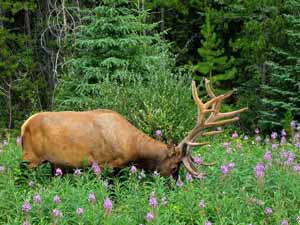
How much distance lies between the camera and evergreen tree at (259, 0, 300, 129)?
1346 cm

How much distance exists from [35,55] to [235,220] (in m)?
13.1

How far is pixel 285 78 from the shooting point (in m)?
13.6

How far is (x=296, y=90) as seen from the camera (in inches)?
543

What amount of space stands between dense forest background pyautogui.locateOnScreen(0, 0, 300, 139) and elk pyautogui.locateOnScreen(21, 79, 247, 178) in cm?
273

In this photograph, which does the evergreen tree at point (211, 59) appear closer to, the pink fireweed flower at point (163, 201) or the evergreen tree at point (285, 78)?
the evergreen tree at point (285, 78)

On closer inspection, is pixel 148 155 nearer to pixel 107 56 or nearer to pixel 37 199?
pixel 37 199

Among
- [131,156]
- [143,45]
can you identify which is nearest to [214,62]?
[143,45]

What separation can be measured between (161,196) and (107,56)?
6.80m

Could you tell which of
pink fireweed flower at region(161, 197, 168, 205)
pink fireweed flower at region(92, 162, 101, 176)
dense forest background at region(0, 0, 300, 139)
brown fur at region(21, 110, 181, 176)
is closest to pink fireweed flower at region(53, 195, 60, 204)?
pink fireweed flower at region(92, 162, 101, 176)

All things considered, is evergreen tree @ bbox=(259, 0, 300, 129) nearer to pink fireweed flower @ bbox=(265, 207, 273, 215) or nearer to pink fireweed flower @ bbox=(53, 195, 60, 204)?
pink fireweed flower @ bbox=(265, 207, 273, 215)

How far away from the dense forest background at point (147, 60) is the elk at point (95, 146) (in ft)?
8.95

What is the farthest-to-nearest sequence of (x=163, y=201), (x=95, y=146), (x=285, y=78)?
(x=285, y=78) < (x=95, y=146) < (x=163, y=201)

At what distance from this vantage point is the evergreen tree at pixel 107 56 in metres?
12.5

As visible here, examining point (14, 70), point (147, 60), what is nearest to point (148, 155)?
point (147, 60)
